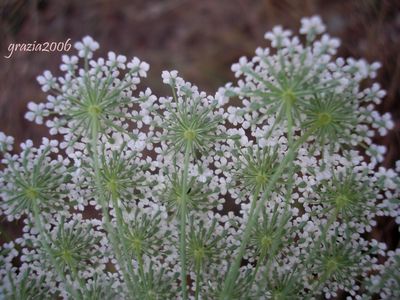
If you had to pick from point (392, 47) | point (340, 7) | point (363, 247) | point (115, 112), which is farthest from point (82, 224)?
point (340, 7)

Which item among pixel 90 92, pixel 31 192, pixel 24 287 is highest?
pixel 90 92

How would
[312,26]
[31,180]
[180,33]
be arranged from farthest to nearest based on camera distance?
[180,33] < [31,180] < [312,26]

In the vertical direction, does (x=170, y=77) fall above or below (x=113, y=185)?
above

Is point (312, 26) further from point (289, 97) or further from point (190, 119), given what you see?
point (190, 119)

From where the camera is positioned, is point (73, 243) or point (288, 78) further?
point (73, 243)

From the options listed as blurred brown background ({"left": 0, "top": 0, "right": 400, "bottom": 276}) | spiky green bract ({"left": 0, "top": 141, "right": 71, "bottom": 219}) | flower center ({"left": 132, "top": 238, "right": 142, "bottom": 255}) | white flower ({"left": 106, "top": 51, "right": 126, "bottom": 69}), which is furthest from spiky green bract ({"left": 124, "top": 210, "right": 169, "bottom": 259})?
blurred brown background ({"left": 0, "top": 0, "right": 400, "bottom": 276})

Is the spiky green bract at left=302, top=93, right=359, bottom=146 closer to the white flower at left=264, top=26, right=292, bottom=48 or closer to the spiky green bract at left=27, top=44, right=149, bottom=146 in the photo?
the white flower at left=264, top=26, right=292, bottom=48

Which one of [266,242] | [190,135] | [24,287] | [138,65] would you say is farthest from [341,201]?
[24,287]

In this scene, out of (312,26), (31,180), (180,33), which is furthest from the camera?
(180,33)

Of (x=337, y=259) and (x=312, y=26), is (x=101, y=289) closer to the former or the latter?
(x=337, y=259)
